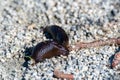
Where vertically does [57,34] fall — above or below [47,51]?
above

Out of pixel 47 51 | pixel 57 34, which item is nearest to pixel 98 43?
pixel 57 34

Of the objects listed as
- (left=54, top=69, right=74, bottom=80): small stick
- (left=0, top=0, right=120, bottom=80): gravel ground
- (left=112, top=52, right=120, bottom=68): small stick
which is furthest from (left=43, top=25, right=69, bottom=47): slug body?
(left=112, top=52, right=120, bottom=68): small stick

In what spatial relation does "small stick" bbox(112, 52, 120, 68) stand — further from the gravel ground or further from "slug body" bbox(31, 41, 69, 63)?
"slug body" bbox(31, 41, 69, 63)

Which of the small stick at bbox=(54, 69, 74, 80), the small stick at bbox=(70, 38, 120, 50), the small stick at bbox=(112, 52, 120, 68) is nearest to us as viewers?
the small stick at bbox=(54, 69, 74, 80)

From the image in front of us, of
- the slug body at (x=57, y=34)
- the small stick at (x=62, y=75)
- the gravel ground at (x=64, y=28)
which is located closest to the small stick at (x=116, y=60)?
the gravel ground at (x=64, y=28)

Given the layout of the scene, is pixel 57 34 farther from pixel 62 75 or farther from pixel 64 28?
pixel 62 75

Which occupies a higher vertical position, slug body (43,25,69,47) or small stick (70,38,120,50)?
slug body (43,25,69,47)
